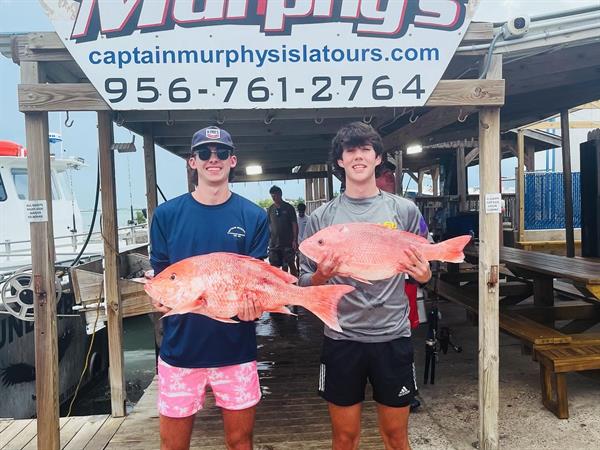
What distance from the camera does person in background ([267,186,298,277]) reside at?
8070mm

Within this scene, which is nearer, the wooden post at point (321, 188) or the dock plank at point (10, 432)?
the dock plank at point (10, 432)

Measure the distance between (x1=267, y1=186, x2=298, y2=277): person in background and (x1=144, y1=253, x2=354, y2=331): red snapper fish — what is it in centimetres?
600

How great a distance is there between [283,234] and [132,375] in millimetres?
3946

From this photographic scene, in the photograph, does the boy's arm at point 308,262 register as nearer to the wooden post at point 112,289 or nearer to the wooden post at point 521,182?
the wooden post at point 112,289

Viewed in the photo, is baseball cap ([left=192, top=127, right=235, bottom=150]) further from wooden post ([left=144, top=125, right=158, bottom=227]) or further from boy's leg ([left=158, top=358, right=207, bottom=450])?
wooden post ([left=144, top=125, right=158, bottom=227])

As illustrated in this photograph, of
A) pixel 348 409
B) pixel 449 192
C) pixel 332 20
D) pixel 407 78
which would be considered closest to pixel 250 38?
pixel 332 20

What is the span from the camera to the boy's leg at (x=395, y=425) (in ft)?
7.45

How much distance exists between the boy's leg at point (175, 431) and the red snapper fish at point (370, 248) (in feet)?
3.43

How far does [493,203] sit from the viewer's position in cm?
305

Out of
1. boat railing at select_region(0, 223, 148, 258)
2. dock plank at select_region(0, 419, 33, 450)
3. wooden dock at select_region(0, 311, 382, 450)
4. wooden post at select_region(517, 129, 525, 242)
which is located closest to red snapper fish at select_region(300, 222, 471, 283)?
wooden dock at select_region(0, 311, 382, 450)

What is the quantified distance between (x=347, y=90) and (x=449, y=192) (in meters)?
11.4

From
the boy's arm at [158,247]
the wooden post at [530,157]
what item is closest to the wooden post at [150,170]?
the boy's arm at [158,247]

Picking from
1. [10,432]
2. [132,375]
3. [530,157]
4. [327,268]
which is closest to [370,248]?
[327,268]

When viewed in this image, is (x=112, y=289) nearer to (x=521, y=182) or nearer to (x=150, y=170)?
(x=150, y=170)
